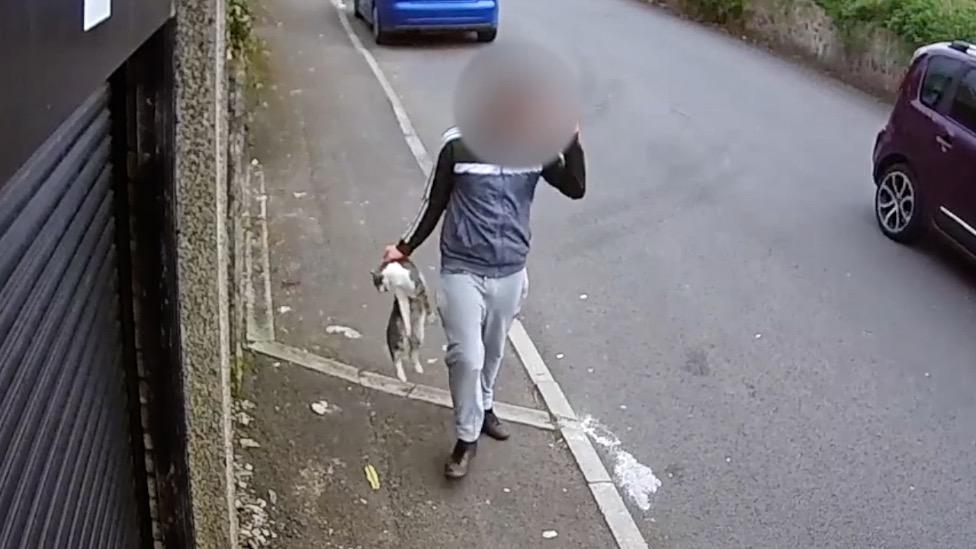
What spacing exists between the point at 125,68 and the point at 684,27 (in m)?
19.4

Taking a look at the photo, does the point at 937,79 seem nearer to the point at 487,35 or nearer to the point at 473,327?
the point at 473,327

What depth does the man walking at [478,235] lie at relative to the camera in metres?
5.11

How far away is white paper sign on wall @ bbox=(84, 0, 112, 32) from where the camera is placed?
6.56ft

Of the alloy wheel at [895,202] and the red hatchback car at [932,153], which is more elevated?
the red hatchback car at [932,153]

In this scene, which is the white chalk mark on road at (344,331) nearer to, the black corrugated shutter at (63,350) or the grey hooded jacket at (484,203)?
the grey hooded jacket at (484,203)

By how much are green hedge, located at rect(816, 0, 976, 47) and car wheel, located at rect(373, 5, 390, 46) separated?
22.7 ft

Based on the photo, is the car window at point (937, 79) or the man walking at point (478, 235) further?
the car window at point (937, 79)

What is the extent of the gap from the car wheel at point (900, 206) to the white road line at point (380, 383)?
4523 millimetres

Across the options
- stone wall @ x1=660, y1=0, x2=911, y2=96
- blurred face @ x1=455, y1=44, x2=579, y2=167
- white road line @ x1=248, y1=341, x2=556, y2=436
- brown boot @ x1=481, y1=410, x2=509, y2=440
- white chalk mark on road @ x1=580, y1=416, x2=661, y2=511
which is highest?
blurred face @ x1=455, y1=44, x2=579, y2=167

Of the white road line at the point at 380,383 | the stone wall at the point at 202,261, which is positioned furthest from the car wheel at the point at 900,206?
the stone wall at the point at 202,261

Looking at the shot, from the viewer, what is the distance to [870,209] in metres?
10.7

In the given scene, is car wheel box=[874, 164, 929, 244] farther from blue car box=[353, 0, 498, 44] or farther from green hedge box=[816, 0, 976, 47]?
blue car box=[353, 0, 498, 44]

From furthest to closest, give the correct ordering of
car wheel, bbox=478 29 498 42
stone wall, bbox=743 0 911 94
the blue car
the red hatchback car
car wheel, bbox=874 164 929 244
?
the blue car → car wheel, bbox=478 29 498 42 → stone wall, bbox=743 0 911 94 → car wheel, bbox=874 164 929 244 → the red hatchback car

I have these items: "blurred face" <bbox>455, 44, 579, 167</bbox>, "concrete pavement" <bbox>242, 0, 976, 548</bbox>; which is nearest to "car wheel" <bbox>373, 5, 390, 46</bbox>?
"concrete pavement" <bbox>242, 0, 976, 548</bbox>
